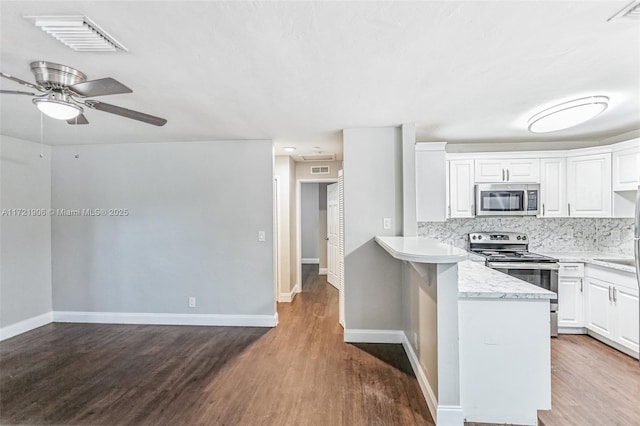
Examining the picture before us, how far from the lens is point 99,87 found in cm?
172

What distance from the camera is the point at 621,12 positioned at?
1388 millimetres

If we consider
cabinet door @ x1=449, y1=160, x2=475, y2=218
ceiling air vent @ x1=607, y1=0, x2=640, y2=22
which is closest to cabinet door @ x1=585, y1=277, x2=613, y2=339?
cabinet door @ x1=449, y1=160, x2=475, y2=218

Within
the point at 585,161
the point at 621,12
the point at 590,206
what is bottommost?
the point at 590,206

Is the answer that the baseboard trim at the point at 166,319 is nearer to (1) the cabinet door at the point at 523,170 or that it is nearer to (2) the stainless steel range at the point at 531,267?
(2) the stainless steel range at the point at 531,267

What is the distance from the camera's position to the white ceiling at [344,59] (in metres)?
1.38

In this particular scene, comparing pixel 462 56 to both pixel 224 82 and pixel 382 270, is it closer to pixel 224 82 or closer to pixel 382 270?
pixel 224 82

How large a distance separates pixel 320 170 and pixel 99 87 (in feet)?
12.8

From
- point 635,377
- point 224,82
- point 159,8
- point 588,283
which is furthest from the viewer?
point 588,283

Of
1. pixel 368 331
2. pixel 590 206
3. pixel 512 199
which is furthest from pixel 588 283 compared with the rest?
pixel 368 331

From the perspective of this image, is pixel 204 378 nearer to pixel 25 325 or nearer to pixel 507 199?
pixel 25 325

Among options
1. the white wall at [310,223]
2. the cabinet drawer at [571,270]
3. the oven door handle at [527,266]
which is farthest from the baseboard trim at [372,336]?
the white wall at [310,223]

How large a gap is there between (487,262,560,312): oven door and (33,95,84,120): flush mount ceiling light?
166 inches

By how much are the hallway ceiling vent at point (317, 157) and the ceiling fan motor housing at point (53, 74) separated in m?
3.21

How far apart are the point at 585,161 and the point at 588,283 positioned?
1456 mm
